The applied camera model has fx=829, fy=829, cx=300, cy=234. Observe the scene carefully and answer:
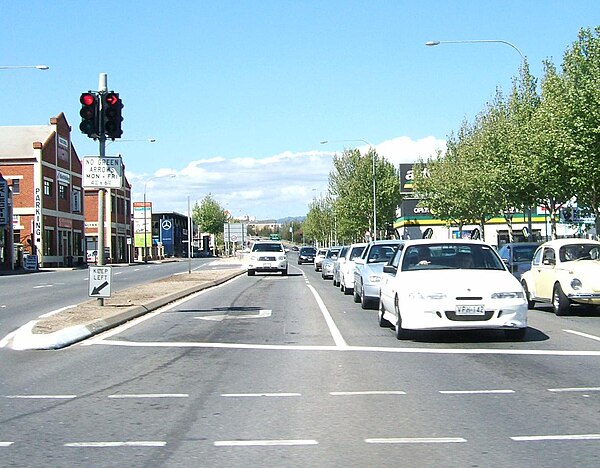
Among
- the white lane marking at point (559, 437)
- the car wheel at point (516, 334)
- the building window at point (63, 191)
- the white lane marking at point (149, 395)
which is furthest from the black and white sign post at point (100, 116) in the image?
the building window at point (63, 191)

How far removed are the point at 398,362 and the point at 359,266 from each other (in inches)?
418

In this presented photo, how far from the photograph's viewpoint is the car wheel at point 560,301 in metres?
18.2

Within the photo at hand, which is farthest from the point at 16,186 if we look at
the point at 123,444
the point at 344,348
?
the point at 123,444

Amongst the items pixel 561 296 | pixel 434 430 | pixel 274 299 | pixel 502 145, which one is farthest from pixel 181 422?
pixel 502 145

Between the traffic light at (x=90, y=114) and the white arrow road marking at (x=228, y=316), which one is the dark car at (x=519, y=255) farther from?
the traffic light at (x=90, y=114)

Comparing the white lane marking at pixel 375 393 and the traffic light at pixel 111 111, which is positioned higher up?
the traffic light at pixel 111 111

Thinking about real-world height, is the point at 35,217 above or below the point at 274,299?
above

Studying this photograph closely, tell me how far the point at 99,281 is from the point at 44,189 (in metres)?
58.8

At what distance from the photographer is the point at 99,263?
59.9ft

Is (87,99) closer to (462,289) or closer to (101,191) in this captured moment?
(101,191)

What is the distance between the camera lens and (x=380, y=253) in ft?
72.9

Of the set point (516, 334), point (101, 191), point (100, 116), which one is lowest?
point (516, 334)

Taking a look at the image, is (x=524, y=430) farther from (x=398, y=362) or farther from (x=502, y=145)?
(x=502, y=145)

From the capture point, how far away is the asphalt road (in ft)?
21.5
